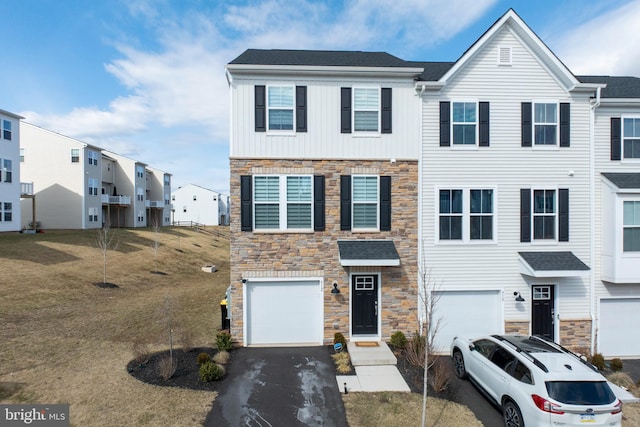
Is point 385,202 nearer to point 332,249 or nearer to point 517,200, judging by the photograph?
point 332,249

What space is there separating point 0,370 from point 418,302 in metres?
13.0

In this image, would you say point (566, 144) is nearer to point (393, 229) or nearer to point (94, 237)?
point (393, 229)

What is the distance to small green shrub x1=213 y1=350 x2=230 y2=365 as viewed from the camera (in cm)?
1019

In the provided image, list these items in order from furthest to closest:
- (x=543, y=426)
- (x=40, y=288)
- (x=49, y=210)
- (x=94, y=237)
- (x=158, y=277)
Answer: (x=49, y=210) → (x=94, y=237) → (x=158, y=277) → (x=40, y=288) → (x=543, y=426)

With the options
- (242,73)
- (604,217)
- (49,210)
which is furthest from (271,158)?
(49,210)

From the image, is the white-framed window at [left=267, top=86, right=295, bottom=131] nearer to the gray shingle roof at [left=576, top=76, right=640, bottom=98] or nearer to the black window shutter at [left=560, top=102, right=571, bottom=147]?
the black window shutter at [left=560, top=102, right=571, bottom=147]

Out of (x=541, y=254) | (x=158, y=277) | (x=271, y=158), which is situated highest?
(x=271, y=158)

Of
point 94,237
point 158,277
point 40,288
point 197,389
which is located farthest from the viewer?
point 94,237

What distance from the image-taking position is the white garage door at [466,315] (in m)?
11.9

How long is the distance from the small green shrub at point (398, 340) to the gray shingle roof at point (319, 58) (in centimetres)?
982

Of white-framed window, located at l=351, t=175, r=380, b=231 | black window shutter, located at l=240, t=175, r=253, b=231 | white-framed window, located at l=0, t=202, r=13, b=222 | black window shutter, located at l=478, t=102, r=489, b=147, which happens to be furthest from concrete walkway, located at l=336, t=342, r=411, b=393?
white-framed window, located at l=0, t=202, r=13, b=222

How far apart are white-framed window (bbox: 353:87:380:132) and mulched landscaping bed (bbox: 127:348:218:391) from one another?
376 inches

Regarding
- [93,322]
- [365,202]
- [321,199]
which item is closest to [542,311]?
[365,202]

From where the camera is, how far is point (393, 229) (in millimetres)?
11961
